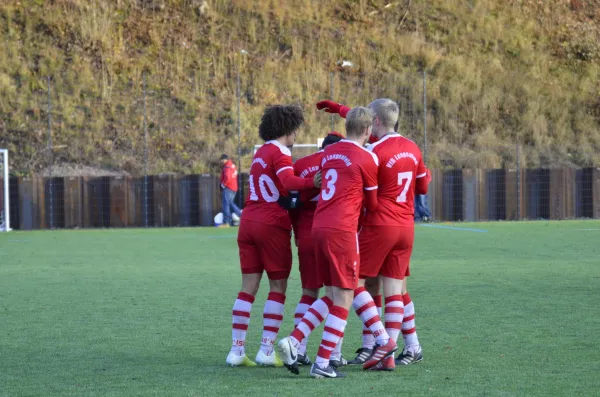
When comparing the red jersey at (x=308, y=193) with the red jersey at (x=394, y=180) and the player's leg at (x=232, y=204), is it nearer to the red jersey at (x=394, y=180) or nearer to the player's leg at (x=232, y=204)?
the red jersey at (x=394, y=180)

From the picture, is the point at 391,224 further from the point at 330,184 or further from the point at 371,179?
the point at 330,184

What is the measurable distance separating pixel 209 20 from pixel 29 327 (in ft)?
98.7

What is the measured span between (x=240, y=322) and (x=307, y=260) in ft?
2.04

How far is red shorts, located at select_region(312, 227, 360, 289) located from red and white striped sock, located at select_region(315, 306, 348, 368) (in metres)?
0.17

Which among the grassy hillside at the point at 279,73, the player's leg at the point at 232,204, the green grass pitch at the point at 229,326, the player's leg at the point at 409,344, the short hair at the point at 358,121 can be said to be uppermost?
the grassy hillside at the point at 279,73

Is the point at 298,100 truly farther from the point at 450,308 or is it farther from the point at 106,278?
the point at 450,308

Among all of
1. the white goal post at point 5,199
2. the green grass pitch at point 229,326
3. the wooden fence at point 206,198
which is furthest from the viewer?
the wooden fence at point 206,198

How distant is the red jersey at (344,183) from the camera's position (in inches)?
253

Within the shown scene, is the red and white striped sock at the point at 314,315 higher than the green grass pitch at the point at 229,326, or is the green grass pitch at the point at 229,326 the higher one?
the red and white striped sock at the point at 314,315

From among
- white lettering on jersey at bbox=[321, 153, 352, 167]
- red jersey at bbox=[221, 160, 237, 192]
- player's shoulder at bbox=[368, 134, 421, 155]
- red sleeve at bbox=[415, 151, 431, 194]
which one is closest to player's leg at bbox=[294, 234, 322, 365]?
white lettering on jersey at bbox=[321, 153, 352, 167]

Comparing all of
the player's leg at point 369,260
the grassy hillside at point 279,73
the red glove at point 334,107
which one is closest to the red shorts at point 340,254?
the player's leg at point 369,260

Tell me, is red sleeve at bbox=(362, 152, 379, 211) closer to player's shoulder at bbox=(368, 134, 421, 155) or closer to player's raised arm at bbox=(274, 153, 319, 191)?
player's shoulder at bbox=(368, 134, 421, 155)

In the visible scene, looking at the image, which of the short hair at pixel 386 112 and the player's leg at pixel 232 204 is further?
the player's leg at pixel 232 204

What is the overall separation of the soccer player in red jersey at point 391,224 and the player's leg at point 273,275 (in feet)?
1.78
